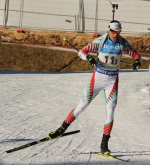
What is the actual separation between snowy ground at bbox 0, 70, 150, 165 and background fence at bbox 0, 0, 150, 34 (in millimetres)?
8906

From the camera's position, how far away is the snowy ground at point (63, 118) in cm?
686

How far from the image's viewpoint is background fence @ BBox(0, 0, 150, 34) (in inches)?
966

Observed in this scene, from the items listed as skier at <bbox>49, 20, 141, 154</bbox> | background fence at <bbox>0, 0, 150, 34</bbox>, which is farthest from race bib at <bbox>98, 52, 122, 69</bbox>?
background fence at <bbox>0, 0, 150, 34</bbox>

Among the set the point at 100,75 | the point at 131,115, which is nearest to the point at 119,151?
the point at 100,75

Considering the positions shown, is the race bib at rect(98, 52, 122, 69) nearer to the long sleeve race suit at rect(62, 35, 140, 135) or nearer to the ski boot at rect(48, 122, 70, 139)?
the long sleeve race suit at rect(62, 35, 140, 135)

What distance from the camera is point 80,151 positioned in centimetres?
716

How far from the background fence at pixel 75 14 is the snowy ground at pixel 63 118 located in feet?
29.2

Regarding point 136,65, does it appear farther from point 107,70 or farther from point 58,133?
point 58,133

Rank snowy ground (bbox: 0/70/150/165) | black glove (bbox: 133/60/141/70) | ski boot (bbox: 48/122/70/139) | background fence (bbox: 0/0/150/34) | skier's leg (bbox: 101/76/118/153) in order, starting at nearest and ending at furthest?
snowy ground (bbox: 0/70/150/165) < skier's leg (bbox: 101/76/118/153) < black glove (bbox: 133/60/141/70) < ski boot (bbox: 48/122/70/139) < background fence (bbox: 0/0/150/34)

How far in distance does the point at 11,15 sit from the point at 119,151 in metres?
18.7

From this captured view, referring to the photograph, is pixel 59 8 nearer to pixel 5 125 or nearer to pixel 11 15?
pixel 11 15

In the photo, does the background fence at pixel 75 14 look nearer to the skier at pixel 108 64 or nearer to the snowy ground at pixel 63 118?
the snowy ground at pixel 63 118

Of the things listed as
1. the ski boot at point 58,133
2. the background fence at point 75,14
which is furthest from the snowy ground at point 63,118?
the background fence at point 75,14

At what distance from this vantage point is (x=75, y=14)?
81.1ft
